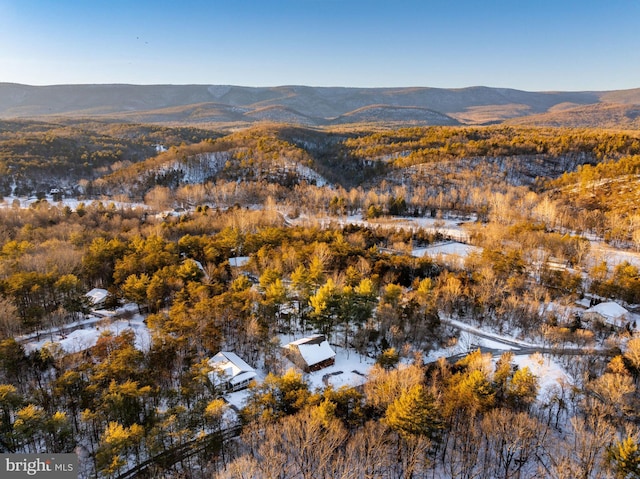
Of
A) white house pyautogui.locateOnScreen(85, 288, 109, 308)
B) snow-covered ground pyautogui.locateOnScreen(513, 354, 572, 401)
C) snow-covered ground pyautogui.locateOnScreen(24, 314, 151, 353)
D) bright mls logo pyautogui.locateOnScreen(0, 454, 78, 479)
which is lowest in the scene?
snow-covered ground pyautogui.locateOnScreen(513, 354, 572, 401)

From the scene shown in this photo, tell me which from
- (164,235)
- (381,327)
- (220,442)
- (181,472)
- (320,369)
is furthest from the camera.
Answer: (164,235)

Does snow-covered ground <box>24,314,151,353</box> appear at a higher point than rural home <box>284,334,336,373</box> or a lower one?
higher

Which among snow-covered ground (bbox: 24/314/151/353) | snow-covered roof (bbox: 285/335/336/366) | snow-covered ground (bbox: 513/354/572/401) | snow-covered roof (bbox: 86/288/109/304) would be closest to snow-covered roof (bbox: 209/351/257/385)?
snow-covered roof (bbox: 285/335/336/366)

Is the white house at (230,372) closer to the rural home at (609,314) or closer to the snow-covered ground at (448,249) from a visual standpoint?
the snow-covered ground at (448,249)

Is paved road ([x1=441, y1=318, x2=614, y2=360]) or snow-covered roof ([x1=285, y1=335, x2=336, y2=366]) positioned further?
paved road ([x1=441, y1=318, x2=614, y2=360])

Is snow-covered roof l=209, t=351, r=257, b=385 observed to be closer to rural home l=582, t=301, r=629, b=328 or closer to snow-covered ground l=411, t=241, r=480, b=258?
snow-covered ground l=411, t=241, r=480, b=258

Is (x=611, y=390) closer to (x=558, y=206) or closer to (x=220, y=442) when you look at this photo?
(x=220, y=442)

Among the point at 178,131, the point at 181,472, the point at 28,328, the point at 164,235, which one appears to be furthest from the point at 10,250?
the point at 178,131

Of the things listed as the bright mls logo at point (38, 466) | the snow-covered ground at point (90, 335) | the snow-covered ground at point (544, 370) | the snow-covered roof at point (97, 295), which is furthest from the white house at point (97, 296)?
the snow-covered ground at point (544, 370)
